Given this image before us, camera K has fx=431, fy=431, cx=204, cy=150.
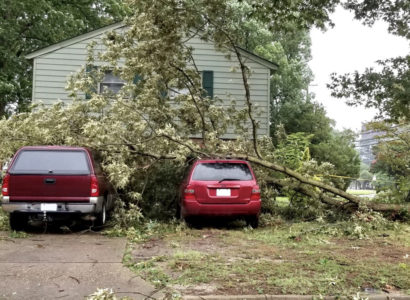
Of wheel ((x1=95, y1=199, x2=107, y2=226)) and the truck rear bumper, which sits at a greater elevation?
the truck rear bumper

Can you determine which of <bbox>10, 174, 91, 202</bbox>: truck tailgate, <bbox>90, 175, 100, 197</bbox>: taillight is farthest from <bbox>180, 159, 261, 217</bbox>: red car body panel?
<bbox>10, 174, 91, 202</bbox>: truck tailgate

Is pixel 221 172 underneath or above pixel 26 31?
underneath

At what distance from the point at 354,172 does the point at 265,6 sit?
20.5m

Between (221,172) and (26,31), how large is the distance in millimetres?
17329

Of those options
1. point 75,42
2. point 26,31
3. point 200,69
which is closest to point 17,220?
point 75,42

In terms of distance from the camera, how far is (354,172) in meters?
28.1

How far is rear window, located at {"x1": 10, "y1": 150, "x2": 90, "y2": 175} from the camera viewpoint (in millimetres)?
8141

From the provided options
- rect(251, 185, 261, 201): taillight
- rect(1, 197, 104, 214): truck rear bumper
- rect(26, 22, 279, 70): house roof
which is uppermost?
rect(26, 22, 279, 70): house roof

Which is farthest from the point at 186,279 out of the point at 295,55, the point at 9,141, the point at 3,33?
the point at 295,55

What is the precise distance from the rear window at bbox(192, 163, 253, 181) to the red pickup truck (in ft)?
7.00

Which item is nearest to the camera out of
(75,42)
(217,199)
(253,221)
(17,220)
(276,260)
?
(276,260)

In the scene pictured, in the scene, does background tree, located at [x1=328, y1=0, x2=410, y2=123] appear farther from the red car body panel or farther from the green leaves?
the red car body panel

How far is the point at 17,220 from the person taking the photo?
27.7 ft

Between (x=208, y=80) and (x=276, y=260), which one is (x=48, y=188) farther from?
(x=208, y=80)
